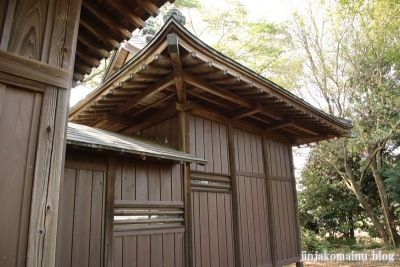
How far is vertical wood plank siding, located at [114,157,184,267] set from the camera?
389 centimetres

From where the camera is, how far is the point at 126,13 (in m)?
2.40

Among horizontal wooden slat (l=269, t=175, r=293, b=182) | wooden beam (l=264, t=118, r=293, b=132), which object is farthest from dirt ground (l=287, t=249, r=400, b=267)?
wooden beam (l=264, t=118, r=293, b=132)

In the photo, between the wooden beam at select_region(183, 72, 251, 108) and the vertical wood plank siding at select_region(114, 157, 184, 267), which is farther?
the wooden beam at select_region(183, 72, 251, 108)

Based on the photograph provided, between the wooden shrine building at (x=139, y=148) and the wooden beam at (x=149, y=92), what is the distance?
19mm

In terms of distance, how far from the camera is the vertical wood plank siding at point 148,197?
3.89 m

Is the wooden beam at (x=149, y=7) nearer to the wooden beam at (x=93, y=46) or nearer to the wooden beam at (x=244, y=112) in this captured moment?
the wooden beam at (x=93, y=46)

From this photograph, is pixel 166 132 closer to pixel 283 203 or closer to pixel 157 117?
pixel 157 117

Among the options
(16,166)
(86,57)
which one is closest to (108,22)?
(86,57)

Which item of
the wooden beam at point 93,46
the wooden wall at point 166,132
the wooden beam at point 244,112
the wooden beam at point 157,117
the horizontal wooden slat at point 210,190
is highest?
the wooden beam at point 244,112

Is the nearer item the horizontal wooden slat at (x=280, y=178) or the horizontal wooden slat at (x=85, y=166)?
the horizontal wooden slat at (x=85, y=166)

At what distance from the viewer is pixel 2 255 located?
157cm

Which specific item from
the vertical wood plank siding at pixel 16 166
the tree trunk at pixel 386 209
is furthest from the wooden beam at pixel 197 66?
the tree trunk at pixel 386 209

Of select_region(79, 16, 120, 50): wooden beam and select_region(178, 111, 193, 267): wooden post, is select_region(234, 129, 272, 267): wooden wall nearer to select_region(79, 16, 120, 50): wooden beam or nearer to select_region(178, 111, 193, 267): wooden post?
select_region(178, 111, 193, 267): wooden post

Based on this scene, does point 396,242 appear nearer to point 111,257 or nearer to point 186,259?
point 186,259
